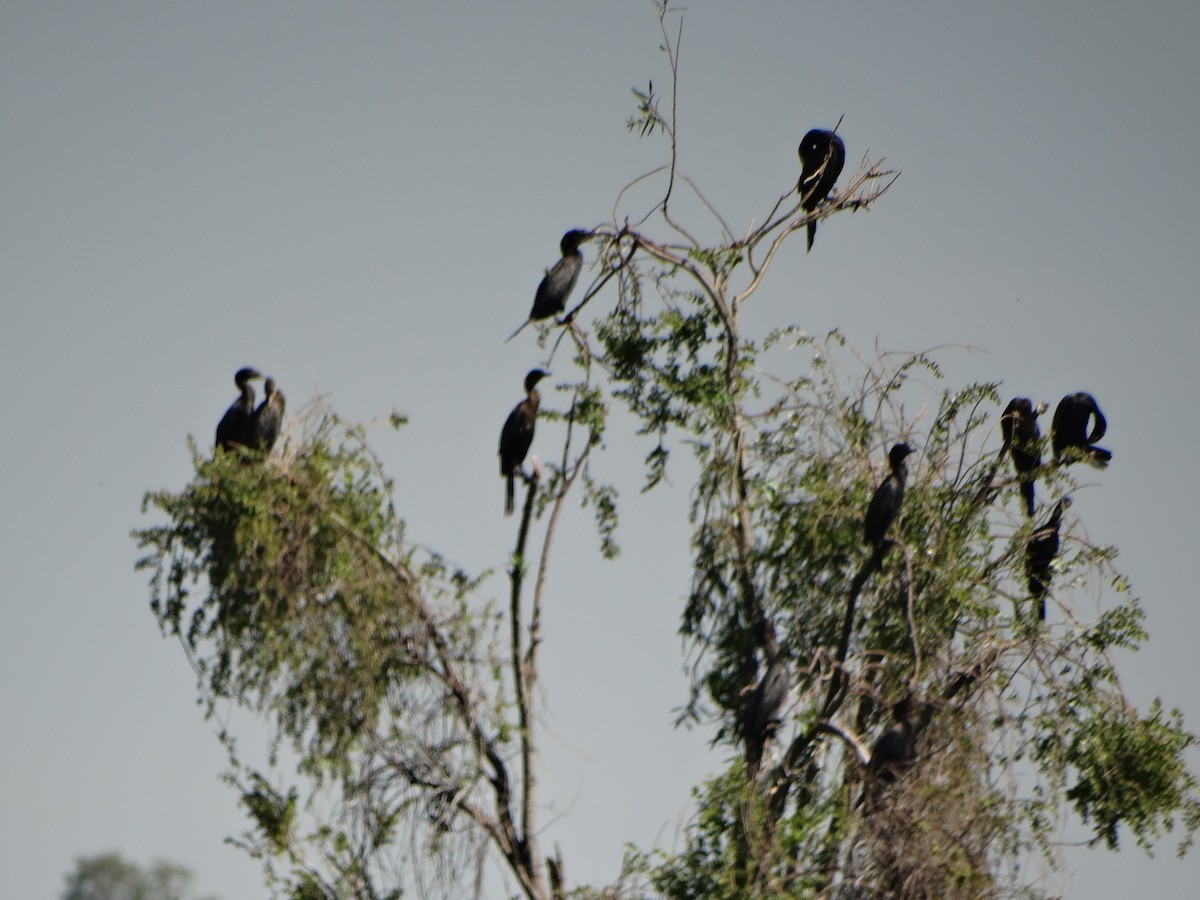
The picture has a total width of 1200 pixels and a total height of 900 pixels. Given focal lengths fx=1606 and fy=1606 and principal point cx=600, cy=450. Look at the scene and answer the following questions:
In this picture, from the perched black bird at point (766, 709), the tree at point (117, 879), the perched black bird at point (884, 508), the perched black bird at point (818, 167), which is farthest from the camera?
the tree at point (117, 879)

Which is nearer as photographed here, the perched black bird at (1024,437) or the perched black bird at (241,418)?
the perched black bird at (1024,437)

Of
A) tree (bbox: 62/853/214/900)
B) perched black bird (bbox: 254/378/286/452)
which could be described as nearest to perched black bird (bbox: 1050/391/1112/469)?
perched black bird (bbox: 254/378/286/452)

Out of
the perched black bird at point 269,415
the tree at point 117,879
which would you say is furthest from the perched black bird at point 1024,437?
the tree at point 117,879

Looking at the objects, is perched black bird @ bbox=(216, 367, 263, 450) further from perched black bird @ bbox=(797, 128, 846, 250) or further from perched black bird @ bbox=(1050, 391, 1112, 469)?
perched black bird @ bbox=(1050, 391, 1112, 469)

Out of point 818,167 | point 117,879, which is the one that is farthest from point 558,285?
point 117,879

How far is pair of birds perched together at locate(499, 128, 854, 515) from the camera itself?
980cm

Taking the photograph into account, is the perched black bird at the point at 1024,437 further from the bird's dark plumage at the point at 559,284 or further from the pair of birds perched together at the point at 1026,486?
the bird's dark plumage at the point at 559,284

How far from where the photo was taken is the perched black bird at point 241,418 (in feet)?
34.8

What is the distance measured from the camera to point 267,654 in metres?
8.62

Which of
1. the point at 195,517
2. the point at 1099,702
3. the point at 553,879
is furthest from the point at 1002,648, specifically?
the point at 195,517

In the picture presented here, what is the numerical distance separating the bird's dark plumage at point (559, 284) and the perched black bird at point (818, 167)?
55.1 inches

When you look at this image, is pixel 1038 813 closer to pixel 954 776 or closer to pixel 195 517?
pixel 954 776

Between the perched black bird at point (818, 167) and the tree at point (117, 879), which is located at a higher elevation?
the tree at point (117, 879)

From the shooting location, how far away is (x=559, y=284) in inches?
395
